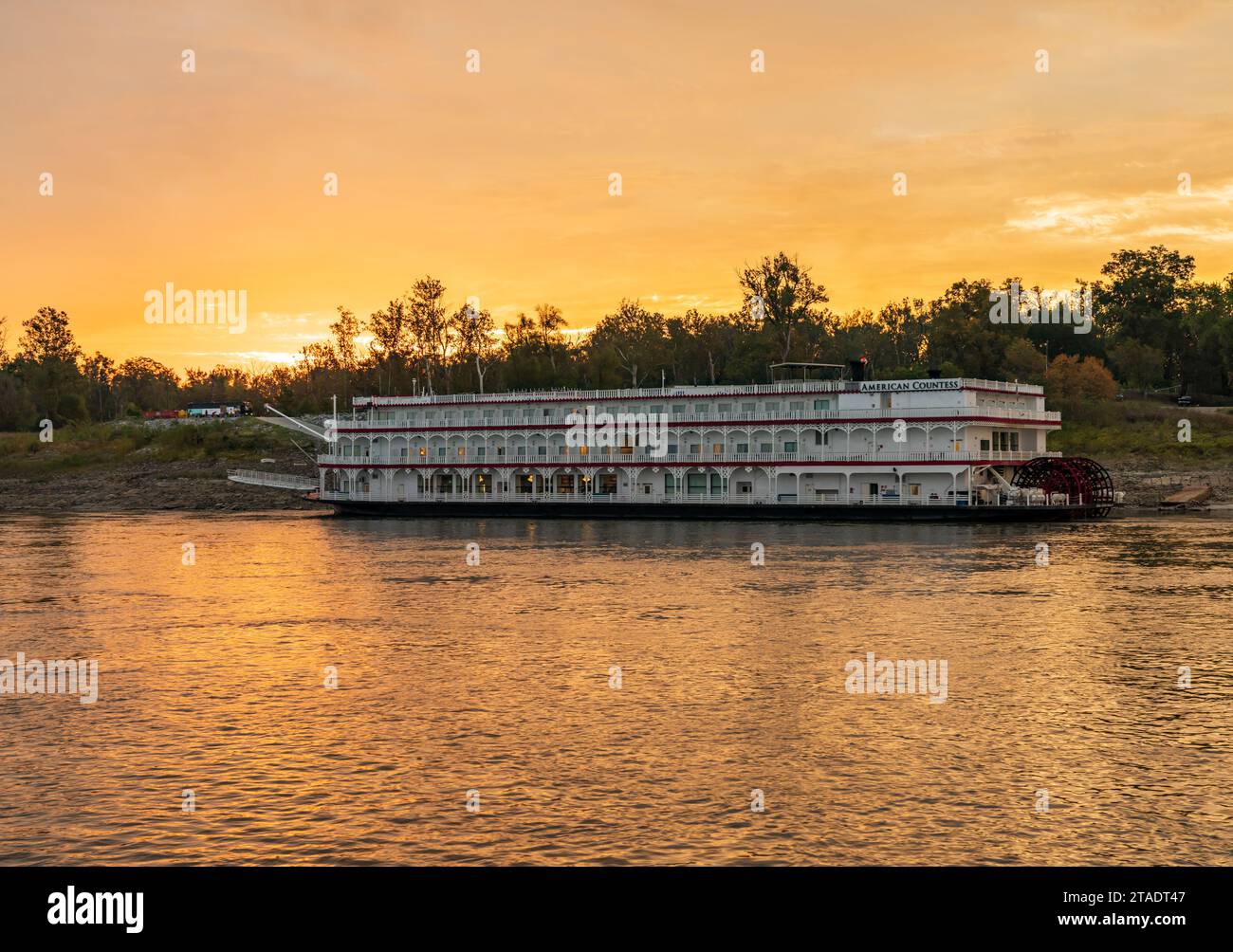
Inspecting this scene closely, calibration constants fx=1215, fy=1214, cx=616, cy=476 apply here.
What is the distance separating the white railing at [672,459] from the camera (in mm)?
77750

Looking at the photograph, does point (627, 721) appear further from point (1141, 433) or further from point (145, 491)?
point (145, 491)

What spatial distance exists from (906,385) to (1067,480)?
1187cm

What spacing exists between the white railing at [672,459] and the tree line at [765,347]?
107ft

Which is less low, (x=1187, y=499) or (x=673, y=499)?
(x=673, y=499)

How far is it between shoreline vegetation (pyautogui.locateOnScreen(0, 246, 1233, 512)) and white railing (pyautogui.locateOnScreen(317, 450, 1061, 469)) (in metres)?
21.7

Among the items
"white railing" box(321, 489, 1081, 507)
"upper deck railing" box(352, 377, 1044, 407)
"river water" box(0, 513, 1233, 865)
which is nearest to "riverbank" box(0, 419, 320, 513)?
"white railing" box(321, 489, 1081, 507)

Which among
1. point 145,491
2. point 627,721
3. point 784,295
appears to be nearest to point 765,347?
point 784,295

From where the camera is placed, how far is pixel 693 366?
488 feet

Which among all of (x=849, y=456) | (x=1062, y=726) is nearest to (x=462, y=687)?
(x=1062, y=726)

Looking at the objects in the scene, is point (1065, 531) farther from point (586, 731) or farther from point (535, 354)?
point (535, 354)

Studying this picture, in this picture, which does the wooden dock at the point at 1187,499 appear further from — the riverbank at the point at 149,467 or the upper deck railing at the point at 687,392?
the riverbank at the point at 149,467

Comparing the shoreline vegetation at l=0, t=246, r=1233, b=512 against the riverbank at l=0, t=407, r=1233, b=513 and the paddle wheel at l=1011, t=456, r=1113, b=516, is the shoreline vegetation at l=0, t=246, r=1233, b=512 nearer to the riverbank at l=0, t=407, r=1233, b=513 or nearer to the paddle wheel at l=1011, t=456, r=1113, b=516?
the riverbank at l=0, t=407, r=1233, b=513

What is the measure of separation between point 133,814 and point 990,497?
67.9 m
